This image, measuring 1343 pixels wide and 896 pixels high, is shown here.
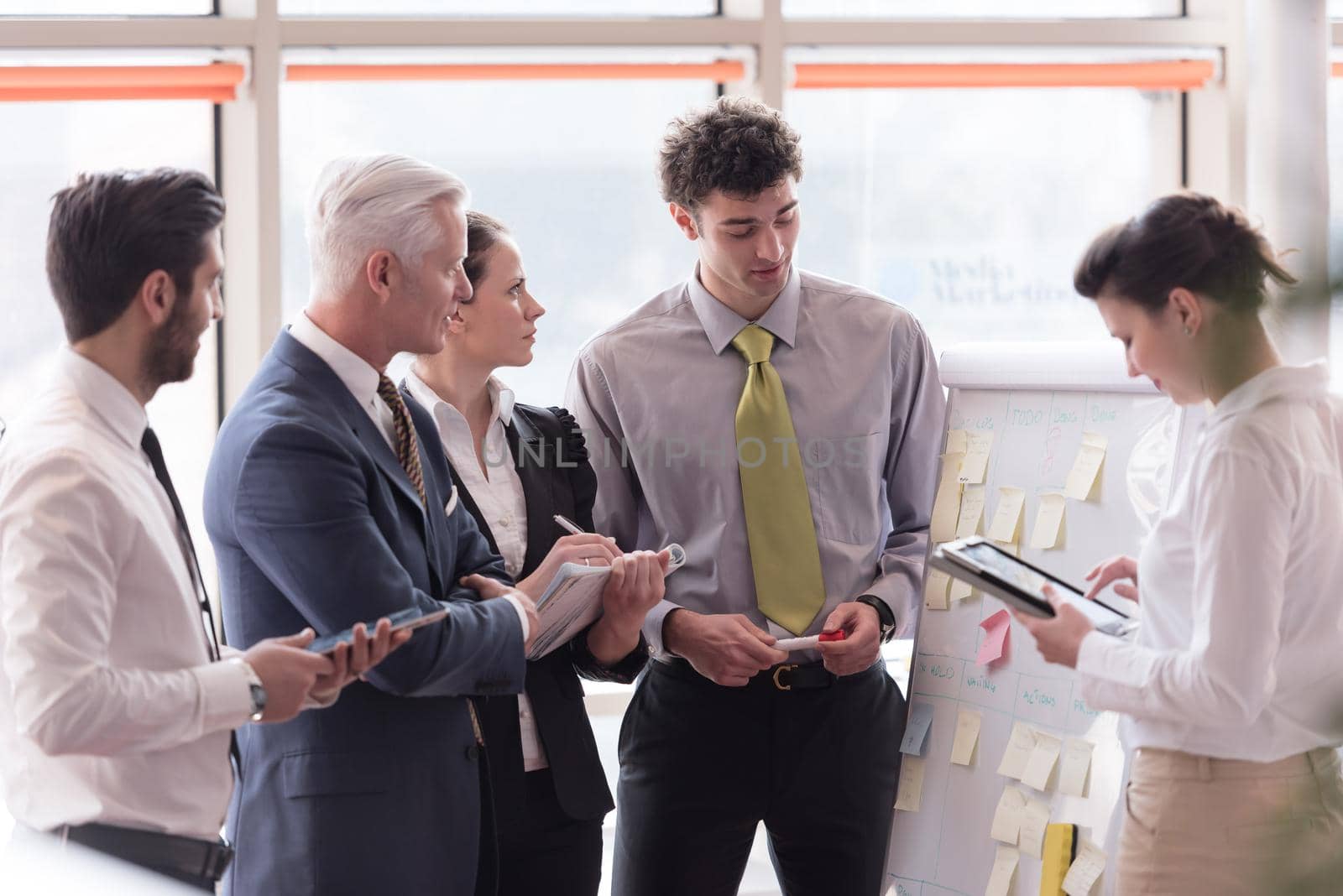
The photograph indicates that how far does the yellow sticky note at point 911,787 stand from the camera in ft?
7.86

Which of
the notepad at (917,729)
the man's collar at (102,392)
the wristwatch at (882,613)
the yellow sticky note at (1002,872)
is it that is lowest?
the yellow sticky note at (1002,872)

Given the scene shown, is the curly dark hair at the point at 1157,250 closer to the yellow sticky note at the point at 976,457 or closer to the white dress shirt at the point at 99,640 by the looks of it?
the yellow sticky note at the point at 976,457

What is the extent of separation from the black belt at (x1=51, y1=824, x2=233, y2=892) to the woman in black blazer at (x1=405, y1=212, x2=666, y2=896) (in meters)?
0.59

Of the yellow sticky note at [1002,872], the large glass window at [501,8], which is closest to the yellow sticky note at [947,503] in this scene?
the yellow sticky note at [1002,872]

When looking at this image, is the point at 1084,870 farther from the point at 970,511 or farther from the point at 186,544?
the point at 186,544

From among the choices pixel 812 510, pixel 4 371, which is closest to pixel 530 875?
pixel 812 510

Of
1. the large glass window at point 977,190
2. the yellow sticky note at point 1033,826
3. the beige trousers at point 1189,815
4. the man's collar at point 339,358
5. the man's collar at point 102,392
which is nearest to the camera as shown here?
the man's collar at point 102,392

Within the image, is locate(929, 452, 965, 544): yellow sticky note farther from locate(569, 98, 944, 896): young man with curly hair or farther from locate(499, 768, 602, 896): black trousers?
locate(499, 768, 602, 896): black trousers

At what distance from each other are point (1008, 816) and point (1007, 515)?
1.83 ft

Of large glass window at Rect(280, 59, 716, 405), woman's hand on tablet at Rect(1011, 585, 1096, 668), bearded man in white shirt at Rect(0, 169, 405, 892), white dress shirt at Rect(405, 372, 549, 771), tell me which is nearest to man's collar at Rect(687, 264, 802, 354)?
white dress shirt at Rect(405, 372, 549, 771)

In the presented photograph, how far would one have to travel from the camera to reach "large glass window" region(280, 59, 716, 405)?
378 centimetres

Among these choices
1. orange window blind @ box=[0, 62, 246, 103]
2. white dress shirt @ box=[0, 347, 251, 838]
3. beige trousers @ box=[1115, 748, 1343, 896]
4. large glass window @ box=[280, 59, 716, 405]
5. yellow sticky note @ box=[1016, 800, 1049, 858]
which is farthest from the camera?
large glass window @ box=[280, 59, 716, 405]

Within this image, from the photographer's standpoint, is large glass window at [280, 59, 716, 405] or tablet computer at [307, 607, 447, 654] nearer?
tablet computer at [307, 607, 447, 654]

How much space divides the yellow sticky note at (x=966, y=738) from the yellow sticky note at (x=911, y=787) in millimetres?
86
